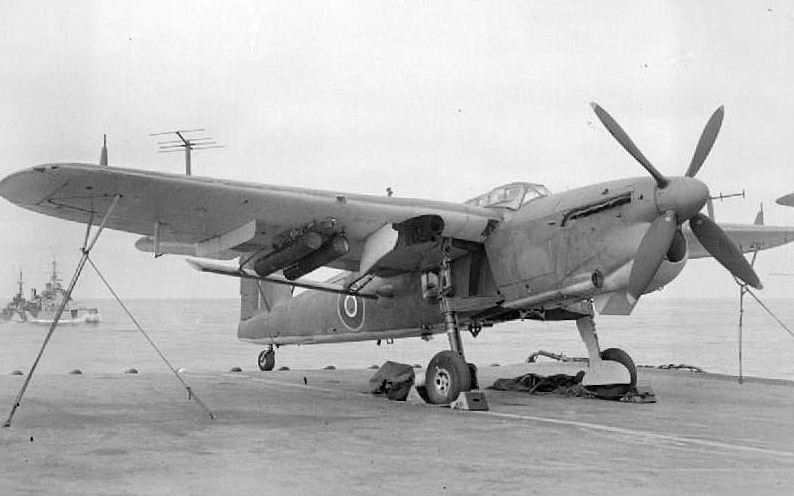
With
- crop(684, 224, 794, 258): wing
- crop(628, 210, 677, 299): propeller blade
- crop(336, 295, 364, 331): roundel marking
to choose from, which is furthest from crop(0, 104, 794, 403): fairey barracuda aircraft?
crop(684, 224, 794, 258): wing

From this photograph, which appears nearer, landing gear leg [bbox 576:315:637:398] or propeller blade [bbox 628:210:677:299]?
propeller blade [bbox 628:210:677:299]

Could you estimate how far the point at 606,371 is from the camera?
14461mm

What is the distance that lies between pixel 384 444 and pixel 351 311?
8.24 metres

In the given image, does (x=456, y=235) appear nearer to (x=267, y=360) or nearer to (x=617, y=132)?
(x=617, y=132)

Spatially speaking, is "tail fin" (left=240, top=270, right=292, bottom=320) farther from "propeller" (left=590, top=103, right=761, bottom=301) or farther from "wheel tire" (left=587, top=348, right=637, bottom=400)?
"propeller" (left=590, top=103, right=761, bottom=301)

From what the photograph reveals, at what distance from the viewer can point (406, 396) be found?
→ 14.0 m

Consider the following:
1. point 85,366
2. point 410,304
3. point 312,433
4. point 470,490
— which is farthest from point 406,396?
point 85,366

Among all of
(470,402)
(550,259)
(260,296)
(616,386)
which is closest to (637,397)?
(616,386)

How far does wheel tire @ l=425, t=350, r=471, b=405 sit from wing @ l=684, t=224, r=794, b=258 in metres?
6.98

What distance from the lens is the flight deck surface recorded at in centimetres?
654

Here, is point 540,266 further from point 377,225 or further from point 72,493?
point 72,493

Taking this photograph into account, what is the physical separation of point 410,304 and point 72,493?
9.73m

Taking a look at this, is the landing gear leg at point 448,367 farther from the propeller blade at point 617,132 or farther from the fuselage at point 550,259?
the propeller blade at point 617,132

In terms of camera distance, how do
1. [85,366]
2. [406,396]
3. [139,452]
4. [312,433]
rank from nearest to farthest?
[139,452] → [312,433] → [406,396] → [85,366]
